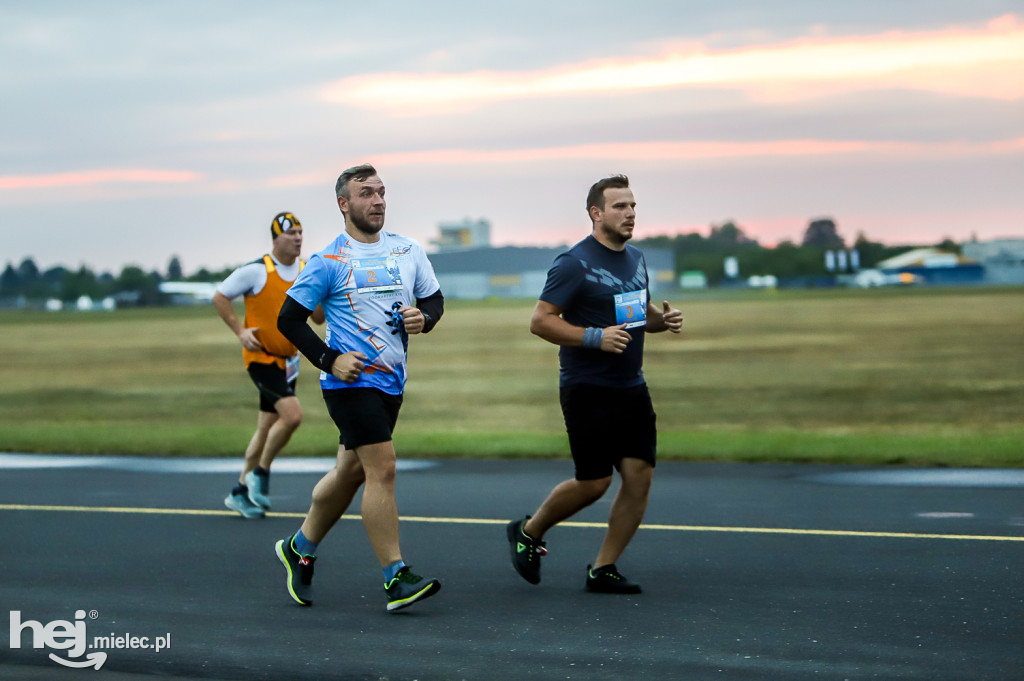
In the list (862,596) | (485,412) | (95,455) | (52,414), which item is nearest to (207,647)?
(862,596)

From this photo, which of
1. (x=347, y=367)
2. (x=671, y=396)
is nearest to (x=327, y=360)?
(x=347, y=367)

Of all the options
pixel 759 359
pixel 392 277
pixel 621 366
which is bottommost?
pixel 759 359

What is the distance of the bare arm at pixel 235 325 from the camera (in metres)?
9.07

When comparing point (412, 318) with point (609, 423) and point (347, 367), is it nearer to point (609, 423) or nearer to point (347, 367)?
point (347, 367)

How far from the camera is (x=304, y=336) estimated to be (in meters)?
6.13

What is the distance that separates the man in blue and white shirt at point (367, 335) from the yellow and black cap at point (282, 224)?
2823mm

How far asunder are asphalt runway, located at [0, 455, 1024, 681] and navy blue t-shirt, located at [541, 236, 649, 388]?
114cm

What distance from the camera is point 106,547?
26.7ft

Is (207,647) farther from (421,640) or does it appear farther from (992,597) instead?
(992,597)

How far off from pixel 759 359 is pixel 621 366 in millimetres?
25928

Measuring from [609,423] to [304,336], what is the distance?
5.16 ft

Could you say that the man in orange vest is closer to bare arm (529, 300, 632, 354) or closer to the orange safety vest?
the orange safety vest

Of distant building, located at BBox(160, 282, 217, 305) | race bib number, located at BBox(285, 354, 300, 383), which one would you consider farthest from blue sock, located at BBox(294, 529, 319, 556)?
distant building, located at BBox(160, 282, 217, 305)

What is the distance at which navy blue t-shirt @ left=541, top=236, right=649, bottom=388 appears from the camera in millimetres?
6387
